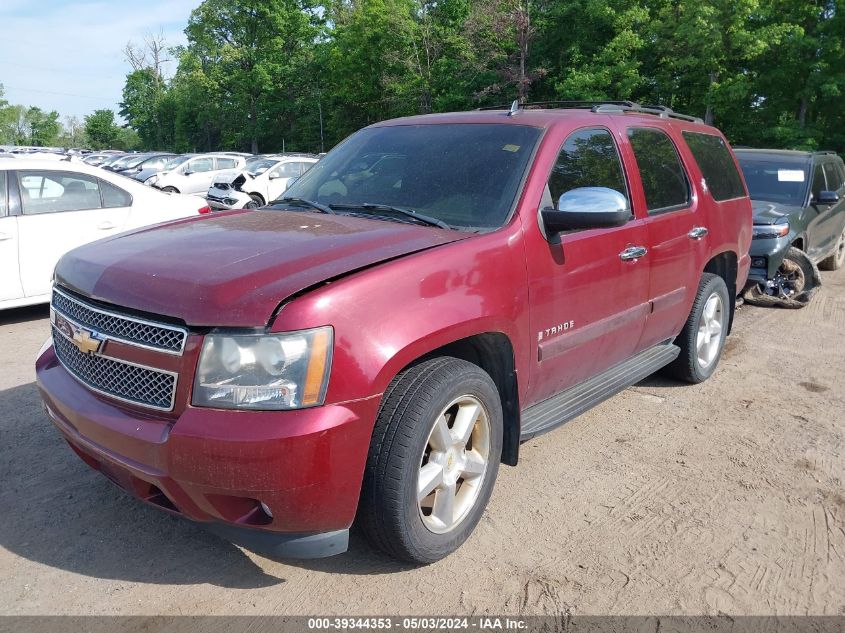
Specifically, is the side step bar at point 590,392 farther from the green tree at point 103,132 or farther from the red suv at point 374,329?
the green tree at point 103,132

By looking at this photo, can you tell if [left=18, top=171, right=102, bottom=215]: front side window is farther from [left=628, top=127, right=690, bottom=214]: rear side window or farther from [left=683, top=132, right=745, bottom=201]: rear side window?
[left=683, top=132, right=745, bottom=201]: rear side window

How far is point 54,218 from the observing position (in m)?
6.96

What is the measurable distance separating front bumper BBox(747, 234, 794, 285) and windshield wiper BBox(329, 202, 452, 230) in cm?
530

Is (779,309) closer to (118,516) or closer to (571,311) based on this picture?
(571,311)

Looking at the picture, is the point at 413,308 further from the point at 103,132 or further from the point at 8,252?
the point at 103,132

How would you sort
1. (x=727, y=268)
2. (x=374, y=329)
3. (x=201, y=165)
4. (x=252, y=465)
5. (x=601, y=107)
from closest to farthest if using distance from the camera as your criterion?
(x=252, y=465) → (x=374, y=329) → (x=601, y=107) → (x=727, y=268) → (x=201, y=165)

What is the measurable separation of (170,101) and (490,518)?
7751cm

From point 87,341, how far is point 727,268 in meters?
4.71

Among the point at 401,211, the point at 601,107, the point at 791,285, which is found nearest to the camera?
the point at 401,211

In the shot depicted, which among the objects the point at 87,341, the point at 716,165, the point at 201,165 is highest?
the point at 201,165

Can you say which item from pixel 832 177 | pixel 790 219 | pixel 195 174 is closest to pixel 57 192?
pixel 790 219

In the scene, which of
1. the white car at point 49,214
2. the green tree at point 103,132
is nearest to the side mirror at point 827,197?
the white car at point 49,214

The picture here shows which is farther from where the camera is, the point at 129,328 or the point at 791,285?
the point at 791,285

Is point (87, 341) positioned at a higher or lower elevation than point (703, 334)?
higher
